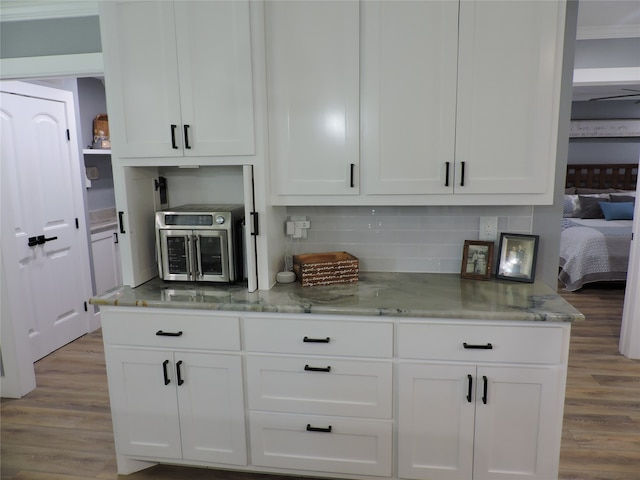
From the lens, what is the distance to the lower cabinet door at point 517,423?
1.94m

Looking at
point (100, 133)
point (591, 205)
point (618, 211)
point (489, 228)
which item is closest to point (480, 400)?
point (489, 228)

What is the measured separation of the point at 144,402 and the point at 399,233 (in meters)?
1.55

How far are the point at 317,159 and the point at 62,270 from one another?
9.31 feet

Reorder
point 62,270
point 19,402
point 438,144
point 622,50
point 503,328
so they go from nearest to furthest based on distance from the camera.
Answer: point 503,328 < point 438,144 < point 19,402 < point 62,270 < point 622,50

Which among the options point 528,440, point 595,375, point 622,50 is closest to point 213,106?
point 528,440

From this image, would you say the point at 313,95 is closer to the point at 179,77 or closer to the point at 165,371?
the point at 179,77

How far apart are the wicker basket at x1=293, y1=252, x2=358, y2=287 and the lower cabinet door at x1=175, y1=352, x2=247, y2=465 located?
52cm

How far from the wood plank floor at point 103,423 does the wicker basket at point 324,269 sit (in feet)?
3.30

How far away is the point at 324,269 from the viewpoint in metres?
2.35

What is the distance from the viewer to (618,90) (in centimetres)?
632

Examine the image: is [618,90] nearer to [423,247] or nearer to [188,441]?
[423,247]

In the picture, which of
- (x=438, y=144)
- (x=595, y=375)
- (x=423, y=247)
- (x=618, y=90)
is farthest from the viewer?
(x=618, y=90)

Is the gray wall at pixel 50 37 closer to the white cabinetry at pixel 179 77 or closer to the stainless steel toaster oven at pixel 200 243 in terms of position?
the white cabinetry at pixel 179 77

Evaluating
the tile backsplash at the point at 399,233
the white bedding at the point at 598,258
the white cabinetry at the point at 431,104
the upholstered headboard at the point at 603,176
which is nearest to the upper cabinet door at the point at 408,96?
the white cabinetry at the point at 431,104
